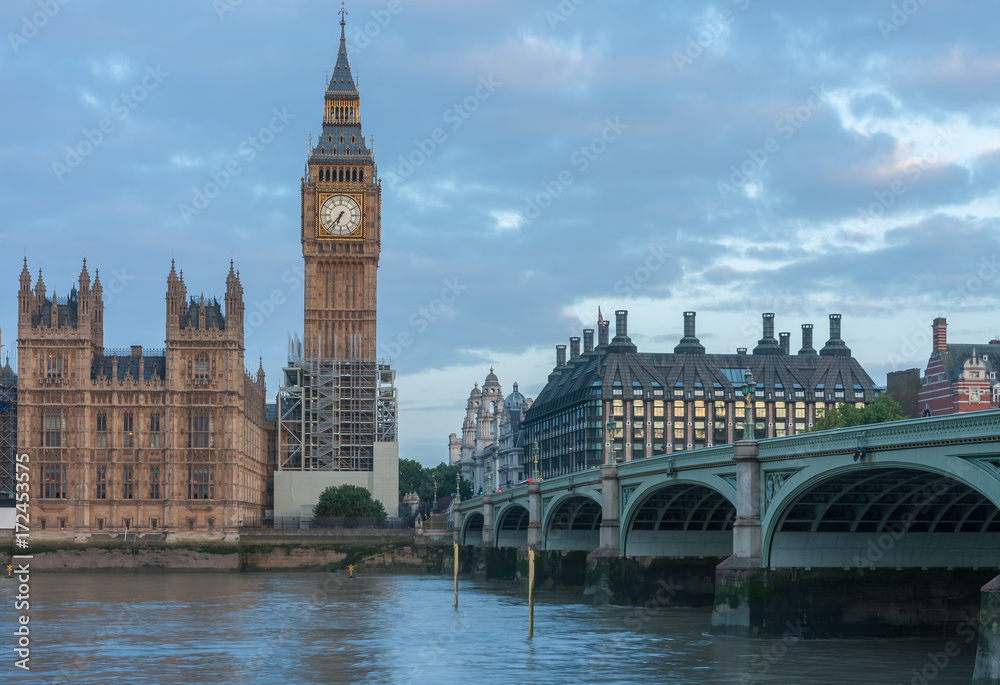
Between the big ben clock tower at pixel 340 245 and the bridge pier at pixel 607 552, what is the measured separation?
262 ft

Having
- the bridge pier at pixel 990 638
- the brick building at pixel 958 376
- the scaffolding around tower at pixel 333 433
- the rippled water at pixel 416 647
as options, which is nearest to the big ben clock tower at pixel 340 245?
the scaffolding around tower at pixel 333 433

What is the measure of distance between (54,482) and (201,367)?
17.4m

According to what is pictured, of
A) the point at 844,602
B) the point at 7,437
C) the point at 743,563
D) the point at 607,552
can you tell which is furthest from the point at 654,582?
the point at 7,437

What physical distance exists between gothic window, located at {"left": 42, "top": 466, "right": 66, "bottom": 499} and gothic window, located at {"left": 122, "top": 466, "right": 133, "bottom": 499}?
17.7 ft

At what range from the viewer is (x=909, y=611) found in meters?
55.3

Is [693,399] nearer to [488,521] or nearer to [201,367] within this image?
[488,521]

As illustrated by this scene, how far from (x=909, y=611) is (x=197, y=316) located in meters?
91.0

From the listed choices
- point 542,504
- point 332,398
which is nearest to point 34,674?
point 542,504

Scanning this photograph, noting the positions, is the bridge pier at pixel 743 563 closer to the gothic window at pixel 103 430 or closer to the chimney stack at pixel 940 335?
the gothic window at pixel 103 430

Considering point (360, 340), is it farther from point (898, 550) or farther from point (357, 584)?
point (898, 550)

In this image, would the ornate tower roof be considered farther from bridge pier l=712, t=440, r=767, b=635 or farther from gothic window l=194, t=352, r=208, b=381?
bridge pier l=712, t=440, r=767, b=635

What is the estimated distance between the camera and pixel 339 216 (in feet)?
516

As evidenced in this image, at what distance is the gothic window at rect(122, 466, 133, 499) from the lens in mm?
130000

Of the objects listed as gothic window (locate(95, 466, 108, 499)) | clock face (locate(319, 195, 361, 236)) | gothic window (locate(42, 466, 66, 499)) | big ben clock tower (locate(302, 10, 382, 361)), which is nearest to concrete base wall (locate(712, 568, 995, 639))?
gothic window (locate(95, 466, 108, 499))
